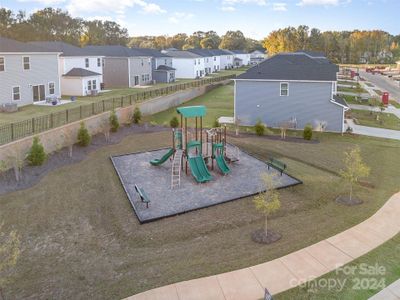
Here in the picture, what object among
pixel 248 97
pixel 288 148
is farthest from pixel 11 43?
pixel 288 148

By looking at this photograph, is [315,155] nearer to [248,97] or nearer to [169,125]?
[248,97]

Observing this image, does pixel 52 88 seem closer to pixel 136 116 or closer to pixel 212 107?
pixel 136 116

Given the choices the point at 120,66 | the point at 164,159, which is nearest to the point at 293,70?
the point at 164,159

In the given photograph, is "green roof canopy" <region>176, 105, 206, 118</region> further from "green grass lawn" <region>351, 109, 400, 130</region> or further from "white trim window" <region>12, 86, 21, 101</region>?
"white trim window" <region>12, 86, 21, 101</region>

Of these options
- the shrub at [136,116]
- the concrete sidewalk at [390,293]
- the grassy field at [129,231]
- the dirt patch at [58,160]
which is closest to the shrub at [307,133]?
the grassy field at [129,231]

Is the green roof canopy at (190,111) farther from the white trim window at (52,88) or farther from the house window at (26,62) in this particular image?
the white trim window at (52,88)

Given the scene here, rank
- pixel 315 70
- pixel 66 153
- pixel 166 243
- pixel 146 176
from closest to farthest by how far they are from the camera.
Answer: pixel 166 243 → pixel 146 176 → pixel 66 153 → pixel 315 70
